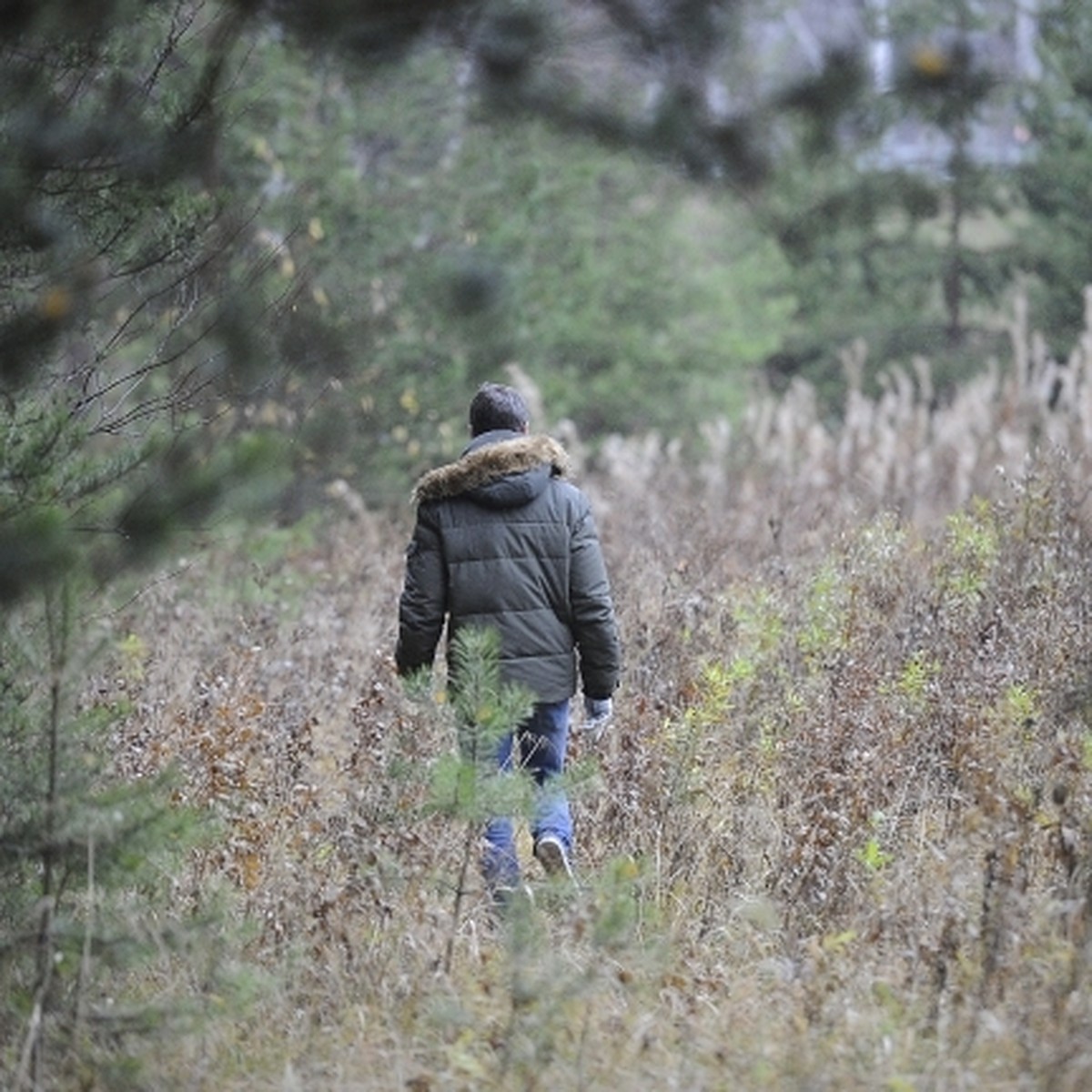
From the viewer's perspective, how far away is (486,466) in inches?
234

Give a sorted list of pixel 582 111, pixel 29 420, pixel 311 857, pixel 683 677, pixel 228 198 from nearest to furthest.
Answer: pixel 582 111
pixel 29 420
pixel 228 198
pixel 311 857
pixel 683 677

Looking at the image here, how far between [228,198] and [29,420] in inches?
39.8

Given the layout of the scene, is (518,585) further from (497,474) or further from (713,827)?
(713,827)

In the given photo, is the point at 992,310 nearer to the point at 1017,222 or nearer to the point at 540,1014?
the point at 1017,222

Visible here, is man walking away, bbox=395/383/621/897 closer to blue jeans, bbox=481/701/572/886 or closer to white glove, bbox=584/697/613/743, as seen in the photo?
blue jeans, bbox=481/701/572/886

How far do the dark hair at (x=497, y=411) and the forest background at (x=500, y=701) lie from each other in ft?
1.44

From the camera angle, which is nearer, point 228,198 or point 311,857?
point 228,198

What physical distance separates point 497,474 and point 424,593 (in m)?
0.46

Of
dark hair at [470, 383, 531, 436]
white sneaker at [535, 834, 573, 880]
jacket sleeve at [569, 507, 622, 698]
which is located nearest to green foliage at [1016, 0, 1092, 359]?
dark hair at [470, 383, 531, 436]

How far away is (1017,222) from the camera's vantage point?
2578cm

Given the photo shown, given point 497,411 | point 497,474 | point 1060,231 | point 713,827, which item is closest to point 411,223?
point 497,411

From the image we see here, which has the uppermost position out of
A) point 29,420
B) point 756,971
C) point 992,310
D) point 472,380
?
point 29,420

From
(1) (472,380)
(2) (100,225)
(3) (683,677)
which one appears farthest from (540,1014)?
(1) (472,380)

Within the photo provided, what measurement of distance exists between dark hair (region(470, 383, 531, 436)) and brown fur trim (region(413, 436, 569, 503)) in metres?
0.15
